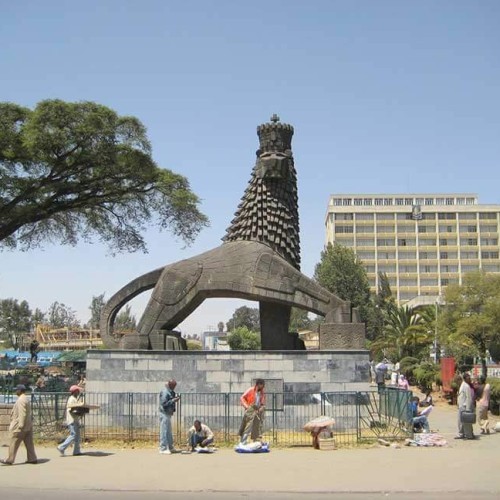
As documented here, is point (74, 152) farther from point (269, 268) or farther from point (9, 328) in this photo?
point (9, 328)

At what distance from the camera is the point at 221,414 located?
13633 millimetres

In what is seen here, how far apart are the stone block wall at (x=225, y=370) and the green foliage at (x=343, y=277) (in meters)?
33.6

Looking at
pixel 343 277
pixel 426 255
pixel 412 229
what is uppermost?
pixel 412 229

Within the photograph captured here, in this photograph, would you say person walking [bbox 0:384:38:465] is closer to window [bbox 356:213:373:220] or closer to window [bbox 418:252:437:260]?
window [bbox 356:213:373:220]

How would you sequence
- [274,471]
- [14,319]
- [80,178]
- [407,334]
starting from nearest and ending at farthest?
1. [274,471]
2. [80,178]
3. [407,334]
4. [14,319]

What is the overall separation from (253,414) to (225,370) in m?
2.29

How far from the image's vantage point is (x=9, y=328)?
257 ft

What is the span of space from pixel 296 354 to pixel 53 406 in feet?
18.3

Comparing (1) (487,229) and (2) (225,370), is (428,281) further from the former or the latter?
(2) (225,370)

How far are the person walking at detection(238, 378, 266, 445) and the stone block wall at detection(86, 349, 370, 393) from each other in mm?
1834

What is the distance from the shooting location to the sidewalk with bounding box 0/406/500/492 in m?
8.83

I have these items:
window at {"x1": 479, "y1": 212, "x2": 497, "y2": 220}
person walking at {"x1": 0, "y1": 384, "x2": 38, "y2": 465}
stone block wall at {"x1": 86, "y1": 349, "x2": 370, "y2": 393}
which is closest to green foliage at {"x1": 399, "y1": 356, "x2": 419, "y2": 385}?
stone block wall at {"x1": 86, "y1": 349, "x2": 370, "y2": 393}

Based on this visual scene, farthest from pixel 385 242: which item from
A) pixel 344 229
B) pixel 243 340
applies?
pixel 243 340

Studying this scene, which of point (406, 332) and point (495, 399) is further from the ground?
point (406, 332)
